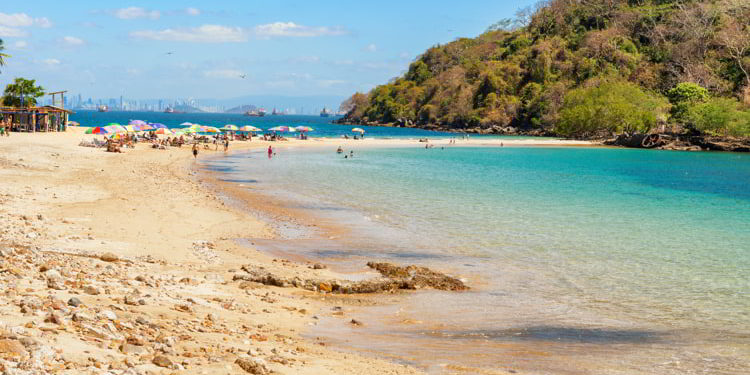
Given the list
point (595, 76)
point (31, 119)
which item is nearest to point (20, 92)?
point (31, 119)

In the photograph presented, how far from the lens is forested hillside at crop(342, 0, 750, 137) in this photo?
94.6 meters

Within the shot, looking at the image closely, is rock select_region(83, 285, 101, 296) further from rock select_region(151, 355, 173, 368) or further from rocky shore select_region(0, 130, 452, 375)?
rock select_region(151, 355, 173, 368)

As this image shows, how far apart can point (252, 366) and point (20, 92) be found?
249 ft

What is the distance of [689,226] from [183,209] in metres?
18.5

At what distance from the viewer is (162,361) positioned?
658 cm

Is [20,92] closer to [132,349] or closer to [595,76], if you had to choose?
[132,349]

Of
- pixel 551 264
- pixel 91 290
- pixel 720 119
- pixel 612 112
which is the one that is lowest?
pixel 551 264

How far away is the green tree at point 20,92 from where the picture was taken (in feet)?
233

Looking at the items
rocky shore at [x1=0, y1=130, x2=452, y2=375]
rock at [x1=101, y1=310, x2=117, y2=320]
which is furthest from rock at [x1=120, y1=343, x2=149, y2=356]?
rock at [x1=101, y1=310, x2=117, y2=320]

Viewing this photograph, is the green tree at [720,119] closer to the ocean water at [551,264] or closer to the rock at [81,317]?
the ocean water at [551,264]

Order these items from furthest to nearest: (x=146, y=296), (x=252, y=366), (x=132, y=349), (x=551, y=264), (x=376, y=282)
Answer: (x=551, y=264)
(x=376, y=282)
(x=146, y=296)
(x=252, y=366)
(x=132, y=349)

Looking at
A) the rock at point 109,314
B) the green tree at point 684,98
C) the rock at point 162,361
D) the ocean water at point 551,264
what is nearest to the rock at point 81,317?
the rock at point 109,314

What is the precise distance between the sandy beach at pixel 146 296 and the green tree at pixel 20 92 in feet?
186

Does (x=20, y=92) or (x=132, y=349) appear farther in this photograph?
(x=20, y=92)
